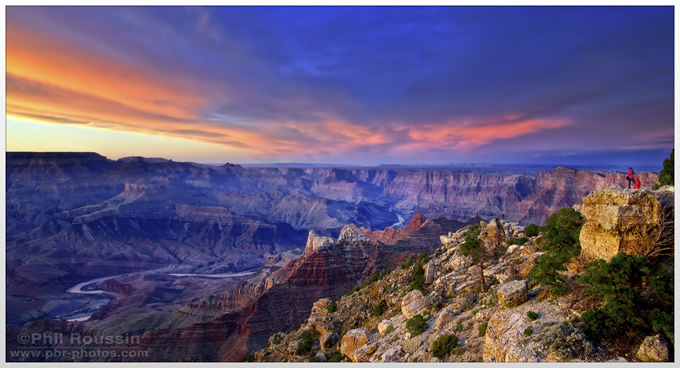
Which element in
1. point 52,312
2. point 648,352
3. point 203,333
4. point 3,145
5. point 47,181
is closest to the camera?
point 648,352

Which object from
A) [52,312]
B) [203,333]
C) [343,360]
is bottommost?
[52,312]

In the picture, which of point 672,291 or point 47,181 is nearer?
point 672,291

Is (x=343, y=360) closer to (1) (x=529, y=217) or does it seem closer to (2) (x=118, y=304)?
(2) (x=118, y=304)

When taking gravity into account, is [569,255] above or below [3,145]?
below

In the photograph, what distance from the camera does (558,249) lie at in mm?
14602

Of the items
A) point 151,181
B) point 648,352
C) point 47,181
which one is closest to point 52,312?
point 648,352

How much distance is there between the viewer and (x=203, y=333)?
37.7 meters

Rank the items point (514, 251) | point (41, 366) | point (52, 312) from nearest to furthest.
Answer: point (41, 366)
point (514, 251)
point (52, 312)

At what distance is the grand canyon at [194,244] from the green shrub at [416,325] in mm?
19115

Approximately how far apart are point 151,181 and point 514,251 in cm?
19024

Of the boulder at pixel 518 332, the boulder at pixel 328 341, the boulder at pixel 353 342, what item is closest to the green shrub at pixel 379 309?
the boulder at pixel 328 341

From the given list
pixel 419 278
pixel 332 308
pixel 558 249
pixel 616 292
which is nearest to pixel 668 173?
pixel 558 249

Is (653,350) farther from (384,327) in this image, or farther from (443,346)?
(384,327)

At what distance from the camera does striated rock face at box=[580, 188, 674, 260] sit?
36.9 feet
